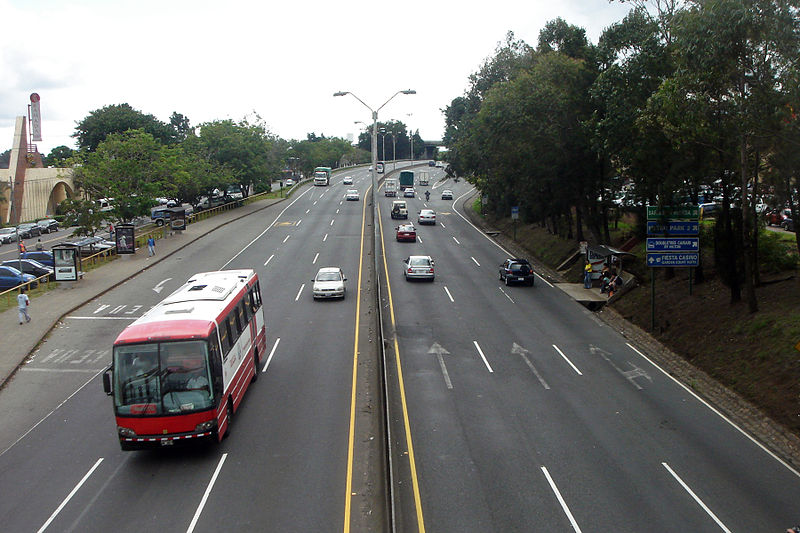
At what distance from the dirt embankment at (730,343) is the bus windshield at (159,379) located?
14.3 m

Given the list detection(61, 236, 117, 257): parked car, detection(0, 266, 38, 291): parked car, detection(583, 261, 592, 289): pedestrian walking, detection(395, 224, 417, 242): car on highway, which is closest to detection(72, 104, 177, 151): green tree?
detection(61, 236, 117, 257): parked car

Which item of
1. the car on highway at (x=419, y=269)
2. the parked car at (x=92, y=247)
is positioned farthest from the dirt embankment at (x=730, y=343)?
the parked car at (x=92, y=247)

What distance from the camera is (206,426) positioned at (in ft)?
46.3

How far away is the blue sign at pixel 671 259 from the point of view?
86.9ft

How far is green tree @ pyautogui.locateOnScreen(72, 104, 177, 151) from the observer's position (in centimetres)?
9325

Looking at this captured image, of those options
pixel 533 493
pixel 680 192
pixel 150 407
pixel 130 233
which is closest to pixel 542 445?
pixel 533 493

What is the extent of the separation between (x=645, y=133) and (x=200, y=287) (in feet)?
59.2

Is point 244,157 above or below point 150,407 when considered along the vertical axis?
above

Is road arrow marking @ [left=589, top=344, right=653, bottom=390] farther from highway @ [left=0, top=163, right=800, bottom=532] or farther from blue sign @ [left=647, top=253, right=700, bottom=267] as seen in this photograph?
blue sign @ [left=647, top=253, right=700, bottom=267]

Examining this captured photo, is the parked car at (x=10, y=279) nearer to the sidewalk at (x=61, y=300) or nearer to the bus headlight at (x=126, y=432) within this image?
the sidewalk at (x=61, y=300)

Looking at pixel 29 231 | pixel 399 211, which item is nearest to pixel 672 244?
pixel 399 211

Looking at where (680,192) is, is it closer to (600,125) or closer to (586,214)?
(600,125)

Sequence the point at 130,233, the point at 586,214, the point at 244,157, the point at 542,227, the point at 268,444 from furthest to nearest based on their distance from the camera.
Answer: the point at 244,157 → the point at 542,227 → the point at 130,233 → the point at 586,214 → the point at 268,444

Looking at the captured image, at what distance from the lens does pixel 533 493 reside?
13.3 m
